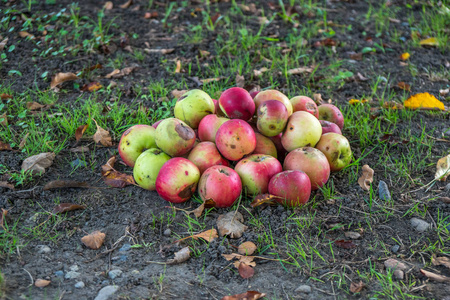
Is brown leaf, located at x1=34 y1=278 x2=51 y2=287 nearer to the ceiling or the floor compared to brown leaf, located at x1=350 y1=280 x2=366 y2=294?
nearer to the ceiling

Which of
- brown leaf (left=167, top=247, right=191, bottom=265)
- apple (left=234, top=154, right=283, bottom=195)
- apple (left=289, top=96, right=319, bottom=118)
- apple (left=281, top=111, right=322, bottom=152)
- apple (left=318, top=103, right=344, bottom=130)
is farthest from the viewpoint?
apple (left=318, top=103, right=344, bottom=130)

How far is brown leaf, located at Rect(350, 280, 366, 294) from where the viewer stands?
2.18 m

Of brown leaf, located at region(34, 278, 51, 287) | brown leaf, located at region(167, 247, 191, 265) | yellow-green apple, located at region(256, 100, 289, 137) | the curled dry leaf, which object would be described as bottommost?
the curled dry leaf

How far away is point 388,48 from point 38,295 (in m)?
4.52

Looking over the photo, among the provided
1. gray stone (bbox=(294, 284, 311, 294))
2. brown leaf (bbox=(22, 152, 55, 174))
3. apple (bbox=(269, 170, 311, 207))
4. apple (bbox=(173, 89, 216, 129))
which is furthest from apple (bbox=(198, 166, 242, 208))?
brown leaf (bbox=(22, 152, 55, 174))

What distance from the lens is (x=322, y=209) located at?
2.82 m

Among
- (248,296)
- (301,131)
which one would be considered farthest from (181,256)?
(301,131)

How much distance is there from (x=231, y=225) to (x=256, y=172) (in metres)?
0.37

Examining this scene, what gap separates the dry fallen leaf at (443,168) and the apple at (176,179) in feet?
5.55

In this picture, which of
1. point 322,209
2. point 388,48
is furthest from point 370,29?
point 322,209

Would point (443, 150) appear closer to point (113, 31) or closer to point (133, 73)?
point (133, 73)

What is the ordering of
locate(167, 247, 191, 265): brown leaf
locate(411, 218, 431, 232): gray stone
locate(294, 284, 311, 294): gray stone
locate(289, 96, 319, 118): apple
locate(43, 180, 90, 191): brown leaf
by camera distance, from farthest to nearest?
locate(289, 96, 319, 118): apple
locate(43, 180, 90, 191): brown leaf
locate(411, 218, 431, 232): gray stone
locate(167, 247, 191, 265): brown leaf
locate(294, 284, 311, 294): gray stone

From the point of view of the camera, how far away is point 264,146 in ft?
9.70

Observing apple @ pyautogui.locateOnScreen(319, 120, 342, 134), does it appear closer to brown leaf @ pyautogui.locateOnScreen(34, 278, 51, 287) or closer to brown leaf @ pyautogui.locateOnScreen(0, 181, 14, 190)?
brown leaf @ pyautogui.locateOnScreen(34, 278, 51, 287)
